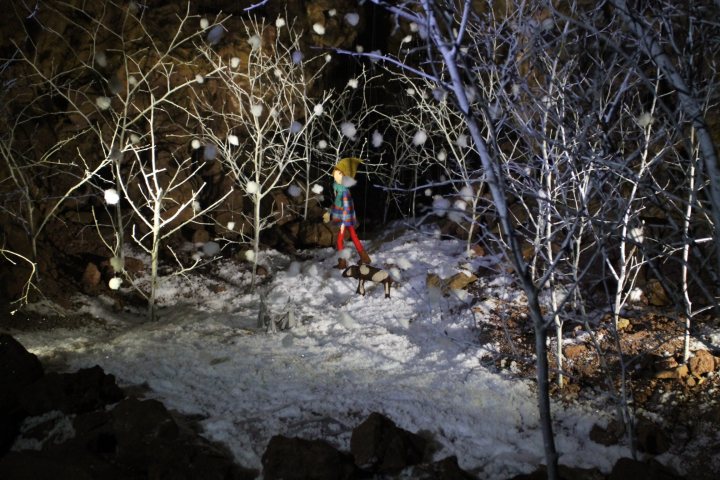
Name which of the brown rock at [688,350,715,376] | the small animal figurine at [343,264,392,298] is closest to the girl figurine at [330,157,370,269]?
the small animal figurine at [343,264,392,298]

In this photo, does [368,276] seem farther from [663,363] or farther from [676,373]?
[676,373]

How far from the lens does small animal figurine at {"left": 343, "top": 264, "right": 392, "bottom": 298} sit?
8.98m

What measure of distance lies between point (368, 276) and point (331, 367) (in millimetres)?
2920

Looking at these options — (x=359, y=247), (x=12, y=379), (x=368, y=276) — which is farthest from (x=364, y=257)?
(x=12, y=379)

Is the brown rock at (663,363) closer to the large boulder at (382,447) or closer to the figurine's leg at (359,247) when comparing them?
the large boulder at (382,447)

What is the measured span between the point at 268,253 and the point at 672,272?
8.33 metres

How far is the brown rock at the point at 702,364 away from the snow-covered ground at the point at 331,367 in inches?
50.7

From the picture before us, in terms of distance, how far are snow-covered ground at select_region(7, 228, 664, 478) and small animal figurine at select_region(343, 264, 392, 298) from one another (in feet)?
0.65

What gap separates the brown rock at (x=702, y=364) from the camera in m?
5.75

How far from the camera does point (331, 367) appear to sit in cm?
642

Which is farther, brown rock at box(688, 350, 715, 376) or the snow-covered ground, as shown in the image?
brown rock at box(688, 350, 715, 376)

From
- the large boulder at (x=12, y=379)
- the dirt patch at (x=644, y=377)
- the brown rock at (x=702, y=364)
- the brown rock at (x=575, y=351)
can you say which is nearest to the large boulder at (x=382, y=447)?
the dirt patch at (x=644, y=377)

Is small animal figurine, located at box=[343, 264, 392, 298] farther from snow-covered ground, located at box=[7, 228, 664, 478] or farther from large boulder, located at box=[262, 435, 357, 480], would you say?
large boulder, located at box=[262, 435, 357, 480]

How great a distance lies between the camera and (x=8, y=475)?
3756 mm
